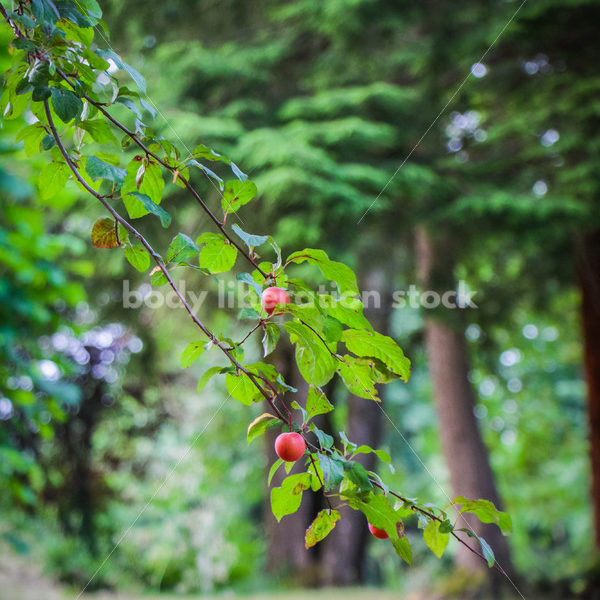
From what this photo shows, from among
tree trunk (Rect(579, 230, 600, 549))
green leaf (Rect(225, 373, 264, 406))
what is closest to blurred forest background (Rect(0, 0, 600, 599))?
tree trunk (Rect(579, 230, 600, 549))

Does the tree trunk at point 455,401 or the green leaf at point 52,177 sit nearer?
the green leaf at point 52,177

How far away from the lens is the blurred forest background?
3.16 m

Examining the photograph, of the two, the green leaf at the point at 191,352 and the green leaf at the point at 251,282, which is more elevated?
the green leaf at the point at 251,282

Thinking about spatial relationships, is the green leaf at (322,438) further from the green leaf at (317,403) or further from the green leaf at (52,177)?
the green leaf at (52,177)

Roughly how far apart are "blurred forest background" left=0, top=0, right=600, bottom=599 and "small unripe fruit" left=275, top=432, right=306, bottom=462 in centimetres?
142

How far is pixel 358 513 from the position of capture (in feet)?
18.4

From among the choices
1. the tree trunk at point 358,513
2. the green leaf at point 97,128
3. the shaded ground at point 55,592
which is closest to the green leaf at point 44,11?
the green leaf at point 97,128

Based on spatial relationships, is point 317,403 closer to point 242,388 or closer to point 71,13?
point 242,388

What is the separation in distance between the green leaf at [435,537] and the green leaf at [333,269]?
28 centimetres

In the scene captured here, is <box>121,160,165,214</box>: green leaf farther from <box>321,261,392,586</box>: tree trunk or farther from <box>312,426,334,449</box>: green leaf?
<box>321,261,392,586</box>: tree trunk

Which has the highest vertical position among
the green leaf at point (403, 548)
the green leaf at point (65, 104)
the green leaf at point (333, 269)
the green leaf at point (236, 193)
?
the green leaf at point (65, 104)

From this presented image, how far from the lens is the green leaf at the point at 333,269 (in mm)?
589

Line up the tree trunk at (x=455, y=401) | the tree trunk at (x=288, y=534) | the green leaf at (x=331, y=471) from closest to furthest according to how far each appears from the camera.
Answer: the green leaf at (x=331, y=471), the tree trunk at (x=455, y=401), the tree trunk at (x=288, y=534)

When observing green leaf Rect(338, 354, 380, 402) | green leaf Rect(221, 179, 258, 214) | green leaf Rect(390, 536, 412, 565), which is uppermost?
green leaf Rect(221, 179, 258, 214)
